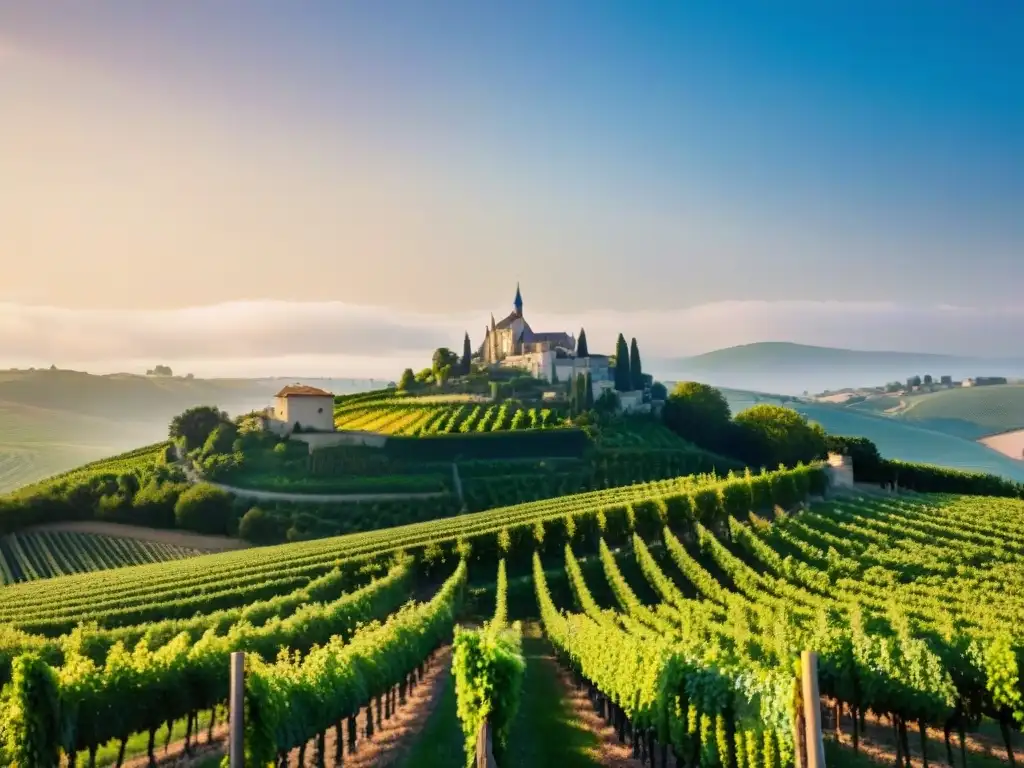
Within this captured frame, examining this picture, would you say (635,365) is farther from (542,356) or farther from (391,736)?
(391,736)

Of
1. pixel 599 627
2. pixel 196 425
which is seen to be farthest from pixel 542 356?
pixel 599 627

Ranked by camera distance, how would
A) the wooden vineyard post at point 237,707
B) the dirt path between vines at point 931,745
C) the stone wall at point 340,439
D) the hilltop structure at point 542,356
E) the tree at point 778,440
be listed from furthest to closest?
the hilltop structure at point 542,356
the tree at point 778,440
the stone wall at point 340,439
the dirt path between vines at point 931,745
the wooden vineyard post at point 237,707

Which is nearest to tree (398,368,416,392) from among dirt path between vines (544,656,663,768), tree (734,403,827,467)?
tree (734,403,827,467)

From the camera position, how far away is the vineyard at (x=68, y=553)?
53750 mm

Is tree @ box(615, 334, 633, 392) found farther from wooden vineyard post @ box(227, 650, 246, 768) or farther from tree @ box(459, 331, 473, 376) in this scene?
wooden vineyard post @ box(227, 650, 246, 768)

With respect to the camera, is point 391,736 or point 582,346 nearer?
point 391,736

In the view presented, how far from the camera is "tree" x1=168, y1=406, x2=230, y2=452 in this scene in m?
74.8

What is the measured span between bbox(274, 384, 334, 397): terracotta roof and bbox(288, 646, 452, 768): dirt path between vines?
49981mm

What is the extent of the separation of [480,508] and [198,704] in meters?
45.8

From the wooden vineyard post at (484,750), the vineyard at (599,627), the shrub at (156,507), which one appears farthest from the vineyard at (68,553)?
the wooden vineyard post at (484,750)

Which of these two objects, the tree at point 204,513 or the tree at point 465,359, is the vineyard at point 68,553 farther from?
the tree at point 465,359

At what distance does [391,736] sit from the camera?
66.8 ft

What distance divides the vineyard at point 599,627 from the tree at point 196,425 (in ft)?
93.3

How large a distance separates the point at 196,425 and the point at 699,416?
51341mm
